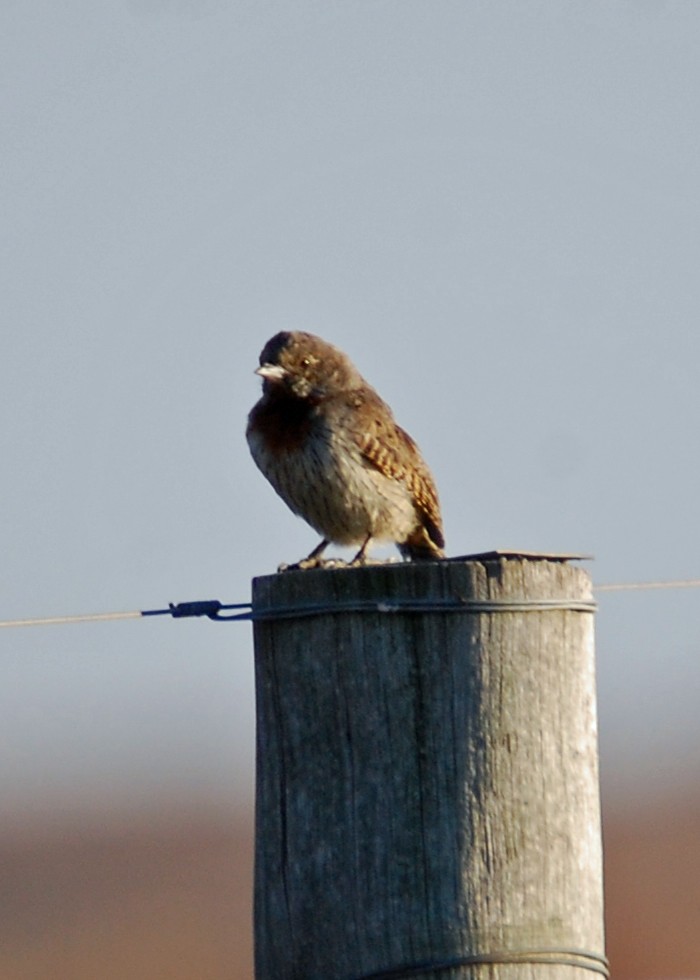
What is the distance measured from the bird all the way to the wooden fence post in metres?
3.93

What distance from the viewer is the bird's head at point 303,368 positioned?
28.3ft

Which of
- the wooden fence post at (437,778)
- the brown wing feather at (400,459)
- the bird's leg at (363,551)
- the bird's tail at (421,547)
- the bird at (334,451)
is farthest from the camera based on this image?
the bird's tail at (421,547)

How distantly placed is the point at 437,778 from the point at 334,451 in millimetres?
4177

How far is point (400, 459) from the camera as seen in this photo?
28.3 feet

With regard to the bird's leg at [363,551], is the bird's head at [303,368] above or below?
above

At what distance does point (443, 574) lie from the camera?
4316mm

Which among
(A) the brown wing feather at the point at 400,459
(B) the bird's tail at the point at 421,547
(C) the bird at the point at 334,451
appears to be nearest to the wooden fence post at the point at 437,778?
(C) the bird at the point at 334,451

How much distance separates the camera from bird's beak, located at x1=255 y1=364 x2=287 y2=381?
28.1 ft

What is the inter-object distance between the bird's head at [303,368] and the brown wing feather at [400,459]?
7.4 inches

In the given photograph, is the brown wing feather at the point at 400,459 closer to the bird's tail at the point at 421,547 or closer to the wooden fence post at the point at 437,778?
the bird's tail at the point at 421,547

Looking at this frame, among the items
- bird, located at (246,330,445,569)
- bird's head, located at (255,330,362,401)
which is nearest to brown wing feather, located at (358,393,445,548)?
bird, located at (246,330,445,569)

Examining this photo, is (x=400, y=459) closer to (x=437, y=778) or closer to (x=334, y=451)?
(x=334, y=451)

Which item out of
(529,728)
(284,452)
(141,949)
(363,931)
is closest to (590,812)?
(529,728)

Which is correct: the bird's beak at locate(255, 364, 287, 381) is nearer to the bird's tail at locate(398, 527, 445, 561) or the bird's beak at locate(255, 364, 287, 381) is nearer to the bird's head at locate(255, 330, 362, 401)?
the bird's head at locate(255, 330, 362, 401)
